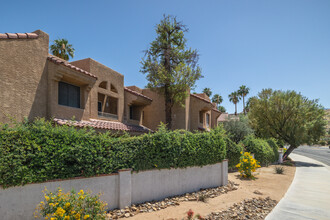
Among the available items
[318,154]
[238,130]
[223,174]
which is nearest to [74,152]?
[223,174]

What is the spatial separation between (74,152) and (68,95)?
8.31 meters

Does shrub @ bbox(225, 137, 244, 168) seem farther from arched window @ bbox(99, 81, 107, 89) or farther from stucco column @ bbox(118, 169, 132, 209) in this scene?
arched window @ bbox(99, 81, 107, 89)

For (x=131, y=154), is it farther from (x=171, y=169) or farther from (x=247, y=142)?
(x=247, y=142)

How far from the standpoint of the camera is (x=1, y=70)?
10195 mm

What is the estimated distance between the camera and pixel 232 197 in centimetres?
1070

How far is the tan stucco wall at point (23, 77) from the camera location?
33.8 ft

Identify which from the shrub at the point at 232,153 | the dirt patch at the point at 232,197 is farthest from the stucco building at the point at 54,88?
the shrub at the point at 232,153

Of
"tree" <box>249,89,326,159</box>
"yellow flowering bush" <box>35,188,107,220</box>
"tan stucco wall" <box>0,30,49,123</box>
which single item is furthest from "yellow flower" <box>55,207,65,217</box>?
"tree" <box>249,89,326,159</box>

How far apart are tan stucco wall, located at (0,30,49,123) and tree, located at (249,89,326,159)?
2787cm

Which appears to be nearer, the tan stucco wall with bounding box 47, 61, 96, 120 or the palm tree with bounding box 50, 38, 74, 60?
the tan stucco wall with bounding box 47, 61, 96, 120

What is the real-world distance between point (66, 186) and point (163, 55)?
1747cm

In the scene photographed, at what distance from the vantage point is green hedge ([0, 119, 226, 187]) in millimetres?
6227

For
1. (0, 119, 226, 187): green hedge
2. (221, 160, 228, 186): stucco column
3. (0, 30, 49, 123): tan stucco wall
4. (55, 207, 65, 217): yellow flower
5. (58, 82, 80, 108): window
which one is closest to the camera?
(55, 207, 65, 217): yellow flower

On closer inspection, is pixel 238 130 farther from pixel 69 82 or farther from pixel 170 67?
pixel 69 82
